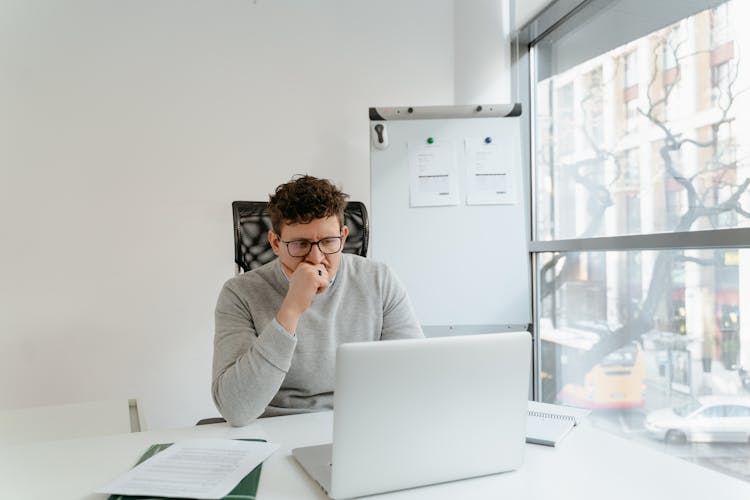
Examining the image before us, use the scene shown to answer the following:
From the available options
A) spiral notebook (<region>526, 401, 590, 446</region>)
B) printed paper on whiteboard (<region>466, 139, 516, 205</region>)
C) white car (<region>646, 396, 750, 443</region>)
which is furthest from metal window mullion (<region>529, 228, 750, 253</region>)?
spiral notebook (<region>526, 401, 590, 446</region>)

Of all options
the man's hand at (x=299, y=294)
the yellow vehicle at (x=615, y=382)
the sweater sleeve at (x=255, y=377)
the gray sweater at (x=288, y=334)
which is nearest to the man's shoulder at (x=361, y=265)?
the gray sweater at (x=288, y=334)

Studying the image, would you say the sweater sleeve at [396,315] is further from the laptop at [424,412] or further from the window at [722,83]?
the window at [722,83]

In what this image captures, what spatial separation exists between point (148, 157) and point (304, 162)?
2.33ft

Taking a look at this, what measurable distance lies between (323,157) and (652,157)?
147cm

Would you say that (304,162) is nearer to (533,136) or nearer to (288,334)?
(533,136)

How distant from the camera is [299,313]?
4.23 feet

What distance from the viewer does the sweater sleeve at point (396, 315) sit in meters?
1.62

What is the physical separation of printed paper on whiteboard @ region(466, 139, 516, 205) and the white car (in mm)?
1061

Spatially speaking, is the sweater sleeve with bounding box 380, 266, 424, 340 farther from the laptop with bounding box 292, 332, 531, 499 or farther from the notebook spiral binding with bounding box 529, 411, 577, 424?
the laptop with bounding box 292, 332, 531, 499

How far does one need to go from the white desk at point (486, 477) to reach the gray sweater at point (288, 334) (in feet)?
0.35

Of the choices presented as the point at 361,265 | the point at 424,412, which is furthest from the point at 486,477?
the point at 361,265

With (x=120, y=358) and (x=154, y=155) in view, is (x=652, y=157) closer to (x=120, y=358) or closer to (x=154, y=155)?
(x=154, y=155)

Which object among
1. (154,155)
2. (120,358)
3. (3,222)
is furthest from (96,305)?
(154,155)

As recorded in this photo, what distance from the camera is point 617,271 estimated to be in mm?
2268
